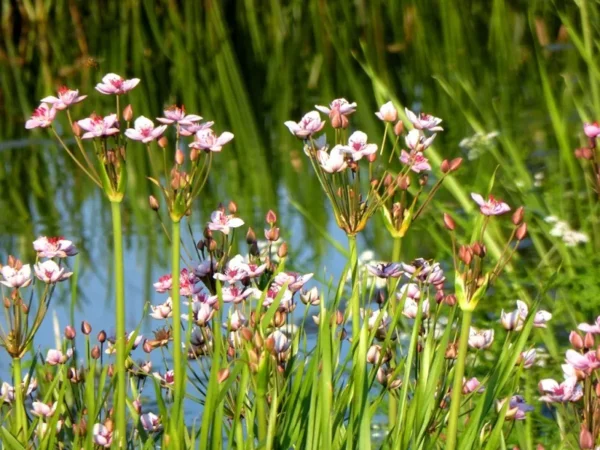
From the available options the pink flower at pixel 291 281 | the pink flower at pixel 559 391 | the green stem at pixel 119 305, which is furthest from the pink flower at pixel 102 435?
the pink flower at pixel 559 391

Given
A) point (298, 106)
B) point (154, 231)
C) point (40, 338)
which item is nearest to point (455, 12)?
point (298, 106)

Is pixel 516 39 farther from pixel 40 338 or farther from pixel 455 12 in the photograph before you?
pixel 40 338

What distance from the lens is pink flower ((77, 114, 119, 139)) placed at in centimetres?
196

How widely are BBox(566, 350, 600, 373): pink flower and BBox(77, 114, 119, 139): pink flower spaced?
72 cm

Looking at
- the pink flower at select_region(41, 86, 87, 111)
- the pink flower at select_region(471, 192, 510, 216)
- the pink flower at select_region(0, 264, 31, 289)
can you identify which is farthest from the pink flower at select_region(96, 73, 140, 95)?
the pink flower at select_region(471, 192, 510, 216)

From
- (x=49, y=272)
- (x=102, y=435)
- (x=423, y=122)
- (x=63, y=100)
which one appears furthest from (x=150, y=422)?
(x=423, y=122)

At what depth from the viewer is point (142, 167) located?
7.22 meters

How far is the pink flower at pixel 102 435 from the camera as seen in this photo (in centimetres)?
209

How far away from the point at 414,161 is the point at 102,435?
0.65 metres

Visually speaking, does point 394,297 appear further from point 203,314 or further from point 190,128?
point 190,128

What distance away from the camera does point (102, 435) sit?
2.11 meters

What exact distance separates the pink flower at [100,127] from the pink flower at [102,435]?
452 millimetres

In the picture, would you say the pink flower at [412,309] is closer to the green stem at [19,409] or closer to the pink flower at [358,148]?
the pink flower at [358,148]

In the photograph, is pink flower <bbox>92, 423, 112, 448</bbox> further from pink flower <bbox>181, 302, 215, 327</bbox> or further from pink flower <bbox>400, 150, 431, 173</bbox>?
pink flower <bbox>400, 150, 431, 173</bbox>
